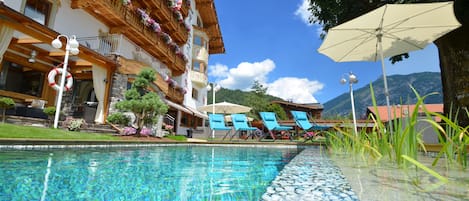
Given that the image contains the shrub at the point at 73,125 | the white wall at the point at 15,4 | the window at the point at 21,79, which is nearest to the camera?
the shrub at the point at 73,125

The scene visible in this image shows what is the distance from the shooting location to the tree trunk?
5023 millimetres

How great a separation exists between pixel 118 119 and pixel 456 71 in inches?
428

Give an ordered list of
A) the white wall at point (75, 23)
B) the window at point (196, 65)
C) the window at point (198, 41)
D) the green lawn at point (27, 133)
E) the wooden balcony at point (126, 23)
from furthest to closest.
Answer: the window at point (198, 41) < the window at point (196, 65) < the wooden balcony at point (126, 23) < the white wall at point (75, 23) < the green lawn at point (27, 133)

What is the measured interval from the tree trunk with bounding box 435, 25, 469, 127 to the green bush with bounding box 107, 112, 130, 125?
10.5 metres

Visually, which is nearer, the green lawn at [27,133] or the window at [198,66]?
the green lawn at [27,133]

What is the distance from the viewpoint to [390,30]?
471cm

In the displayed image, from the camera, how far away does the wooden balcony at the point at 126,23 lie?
11709 millimetres

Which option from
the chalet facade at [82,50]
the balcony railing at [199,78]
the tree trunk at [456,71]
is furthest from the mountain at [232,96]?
the tree trunk at [456,71]

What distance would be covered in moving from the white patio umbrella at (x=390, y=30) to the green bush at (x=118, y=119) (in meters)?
8.34

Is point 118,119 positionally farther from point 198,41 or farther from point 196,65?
point 198,41

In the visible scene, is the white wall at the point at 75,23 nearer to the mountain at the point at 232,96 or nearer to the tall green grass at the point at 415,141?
the tall green grass at the point at 415,141

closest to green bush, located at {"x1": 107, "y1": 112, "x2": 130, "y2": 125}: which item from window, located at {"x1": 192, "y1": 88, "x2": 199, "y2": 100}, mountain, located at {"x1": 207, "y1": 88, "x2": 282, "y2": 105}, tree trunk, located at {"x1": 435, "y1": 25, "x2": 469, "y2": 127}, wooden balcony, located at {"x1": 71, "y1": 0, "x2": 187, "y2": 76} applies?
wooden balcony, located at {"x1": 71, "y1": 0, "x2": 187, "y2": 76}

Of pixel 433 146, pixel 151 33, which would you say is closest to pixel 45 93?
pixel 151 33

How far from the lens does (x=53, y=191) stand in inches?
68.4
